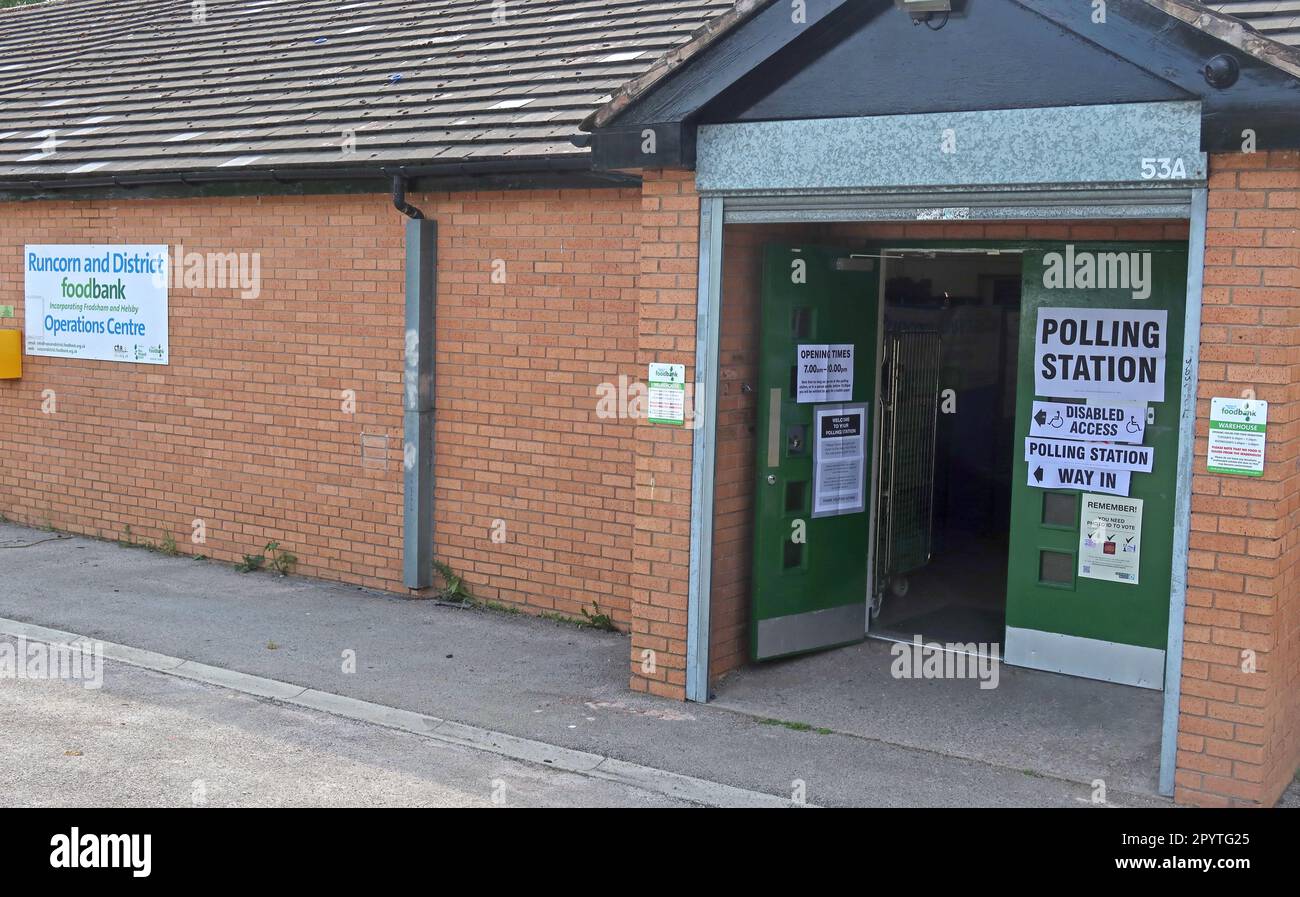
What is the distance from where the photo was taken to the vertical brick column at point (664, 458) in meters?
7.00

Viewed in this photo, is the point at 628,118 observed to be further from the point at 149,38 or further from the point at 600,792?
the point at 149,38

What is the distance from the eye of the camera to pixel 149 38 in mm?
14031

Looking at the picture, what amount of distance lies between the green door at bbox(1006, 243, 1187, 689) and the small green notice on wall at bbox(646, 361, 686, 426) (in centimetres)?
203

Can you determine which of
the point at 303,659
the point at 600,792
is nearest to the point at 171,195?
the point at 303,659

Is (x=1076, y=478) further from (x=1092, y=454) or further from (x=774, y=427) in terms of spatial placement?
(x=774, y=427)

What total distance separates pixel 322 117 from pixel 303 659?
463 cm

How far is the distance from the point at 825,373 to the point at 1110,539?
5.99ft

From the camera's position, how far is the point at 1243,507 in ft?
17.8

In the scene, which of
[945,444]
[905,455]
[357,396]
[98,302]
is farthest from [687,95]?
[98,302]

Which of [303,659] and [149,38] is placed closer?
[303,659]

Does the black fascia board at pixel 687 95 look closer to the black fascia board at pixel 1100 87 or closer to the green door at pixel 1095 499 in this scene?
the black fascia board at pixel 1100 87

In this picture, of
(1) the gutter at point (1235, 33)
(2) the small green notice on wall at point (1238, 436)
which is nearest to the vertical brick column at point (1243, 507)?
(2) the small green notice on wall at point (1238, 436)

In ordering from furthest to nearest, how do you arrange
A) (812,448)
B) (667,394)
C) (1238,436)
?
1. (812,448)
2. (667,394)
3. (1238,436)

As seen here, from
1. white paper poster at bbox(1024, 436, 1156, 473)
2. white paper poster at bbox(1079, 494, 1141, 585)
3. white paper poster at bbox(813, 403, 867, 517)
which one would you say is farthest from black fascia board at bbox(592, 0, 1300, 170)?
white paper poster at bbox(1079, 494, 1141, 585)
